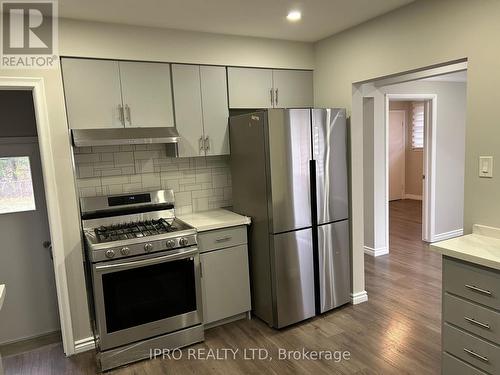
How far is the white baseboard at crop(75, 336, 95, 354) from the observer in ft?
9.32

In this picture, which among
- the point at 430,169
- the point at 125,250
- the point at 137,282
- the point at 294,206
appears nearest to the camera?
the point at 125,250

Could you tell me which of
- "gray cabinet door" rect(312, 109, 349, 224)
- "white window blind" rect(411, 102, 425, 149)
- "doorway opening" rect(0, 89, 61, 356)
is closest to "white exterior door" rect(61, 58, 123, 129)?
"doorway opening" rect(0, 89, 61, 356)

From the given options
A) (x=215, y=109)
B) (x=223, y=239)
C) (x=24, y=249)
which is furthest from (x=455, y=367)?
(x=24, y=249)

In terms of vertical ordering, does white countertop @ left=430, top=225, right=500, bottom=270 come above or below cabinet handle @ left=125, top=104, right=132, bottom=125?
below

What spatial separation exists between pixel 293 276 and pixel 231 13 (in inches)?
82.2

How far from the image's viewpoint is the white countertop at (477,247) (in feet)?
6.10

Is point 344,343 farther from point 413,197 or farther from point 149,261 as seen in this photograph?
point 413,197

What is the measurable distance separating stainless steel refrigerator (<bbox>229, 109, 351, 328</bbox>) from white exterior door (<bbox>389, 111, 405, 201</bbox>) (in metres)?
5.71

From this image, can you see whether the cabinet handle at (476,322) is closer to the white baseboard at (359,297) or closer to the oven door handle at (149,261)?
the white baseboard at (359,297)

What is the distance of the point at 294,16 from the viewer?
9.15 feet

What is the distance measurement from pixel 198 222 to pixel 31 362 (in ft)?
5.31

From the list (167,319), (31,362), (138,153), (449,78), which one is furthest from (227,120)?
(449,78)

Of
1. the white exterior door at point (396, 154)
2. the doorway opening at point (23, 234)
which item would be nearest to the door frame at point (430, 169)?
the white exterior door at point (396, 154)

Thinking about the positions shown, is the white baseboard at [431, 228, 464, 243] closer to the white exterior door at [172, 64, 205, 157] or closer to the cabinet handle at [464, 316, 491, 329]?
the cabinet handle at [464, 316, 491, 329]
